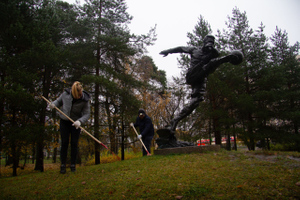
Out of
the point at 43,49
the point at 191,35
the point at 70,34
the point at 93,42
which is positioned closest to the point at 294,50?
the point at 191,35

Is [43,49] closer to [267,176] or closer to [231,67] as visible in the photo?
[267,176]

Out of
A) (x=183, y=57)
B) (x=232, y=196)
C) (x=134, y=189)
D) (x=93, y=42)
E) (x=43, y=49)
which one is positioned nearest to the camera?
(x=232, y=196)

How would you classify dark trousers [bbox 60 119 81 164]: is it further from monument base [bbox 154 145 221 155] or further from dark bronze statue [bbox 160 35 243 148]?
dark bronze statue [bbox 160 35 243 148]

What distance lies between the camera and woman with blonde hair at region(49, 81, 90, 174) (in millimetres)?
4145

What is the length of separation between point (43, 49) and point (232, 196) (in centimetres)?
883

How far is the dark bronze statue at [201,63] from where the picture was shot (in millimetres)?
6316

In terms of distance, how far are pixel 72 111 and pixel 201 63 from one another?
4.64 m

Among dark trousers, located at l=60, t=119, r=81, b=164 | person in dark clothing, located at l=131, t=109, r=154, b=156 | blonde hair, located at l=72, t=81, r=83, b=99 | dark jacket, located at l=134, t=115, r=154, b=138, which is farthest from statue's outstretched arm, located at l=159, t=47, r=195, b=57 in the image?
dark trousers, located at l=60, t=119, r=81, b=164

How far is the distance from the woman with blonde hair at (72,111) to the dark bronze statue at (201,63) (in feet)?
11.6

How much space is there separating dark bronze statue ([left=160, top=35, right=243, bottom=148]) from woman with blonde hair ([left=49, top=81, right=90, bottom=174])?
352 cm

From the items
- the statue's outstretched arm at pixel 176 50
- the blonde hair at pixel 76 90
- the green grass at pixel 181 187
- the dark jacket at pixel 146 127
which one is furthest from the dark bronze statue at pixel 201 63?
the blonde hair at pixel 76 90

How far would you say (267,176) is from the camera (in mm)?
2980

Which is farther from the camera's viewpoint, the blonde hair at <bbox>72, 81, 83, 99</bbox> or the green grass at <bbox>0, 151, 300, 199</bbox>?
the blonde hair at <bbox>72, 81, 83, 99</bbox>

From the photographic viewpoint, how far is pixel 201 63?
653 cm
